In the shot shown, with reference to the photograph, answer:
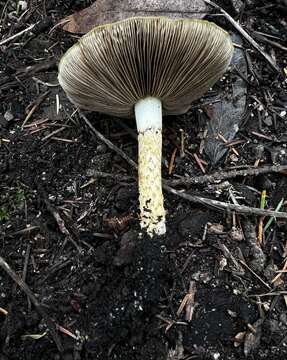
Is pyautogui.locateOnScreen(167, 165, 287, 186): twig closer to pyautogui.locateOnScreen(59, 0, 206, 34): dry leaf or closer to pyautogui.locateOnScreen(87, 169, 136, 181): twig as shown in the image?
pyautogui.locateOnScreen(87, 169, 136, 181): twig

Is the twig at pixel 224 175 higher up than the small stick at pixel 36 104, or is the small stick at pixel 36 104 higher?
the small stick at pixel 36 104

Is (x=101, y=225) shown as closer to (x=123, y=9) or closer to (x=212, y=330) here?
(x=212, y=330)

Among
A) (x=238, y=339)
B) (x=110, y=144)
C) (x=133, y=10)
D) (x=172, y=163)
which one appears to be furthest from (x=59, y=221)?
(x=133, y=10)

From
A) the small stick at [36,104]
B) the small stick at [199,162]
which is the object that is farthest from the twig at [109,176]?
the small stick at [36,104]

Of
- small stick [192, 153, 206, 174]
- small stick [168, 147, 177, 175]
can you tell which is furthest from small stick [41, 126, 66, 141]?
small stick [192, 153, 206, 174]

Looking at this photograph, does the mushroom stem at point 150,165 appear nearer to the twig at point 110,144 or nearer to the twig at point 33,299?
the twig at point 110,144

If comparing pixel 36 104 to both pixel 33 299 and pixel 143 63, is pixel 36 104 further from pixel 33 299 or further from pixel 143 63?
pixel 33 299

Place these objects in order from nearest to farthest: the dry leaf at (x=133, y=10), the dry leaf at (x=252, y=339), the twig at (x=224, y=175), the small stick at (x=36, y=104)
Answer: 1. the dry leaf at (x=252, y=339)
2. the twig at (x=224, y=175)
3. the dry leaf at (x=133, y=10)
4. the small stick at (x=36, y=104)
